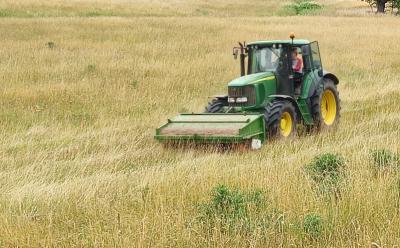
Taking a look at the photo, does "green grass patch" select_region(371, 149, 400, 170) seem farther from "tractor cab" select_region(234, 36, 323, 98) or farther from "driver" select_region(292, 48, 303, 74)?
"driver" select_region(292, 48, 303, 74)

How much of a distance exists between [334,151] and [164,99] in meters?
7.02

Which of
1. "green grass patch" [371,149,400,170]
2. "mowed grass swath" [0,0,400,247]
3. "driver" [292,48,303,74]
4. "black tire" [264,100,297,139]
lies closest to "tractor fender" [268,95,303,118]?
"black tire" [264,100,297,139]

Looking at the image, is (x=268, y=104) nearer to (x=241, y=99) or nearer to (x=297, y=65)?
(x=241, y=99)

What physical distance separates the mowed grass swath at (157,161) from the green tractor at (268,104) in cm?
29

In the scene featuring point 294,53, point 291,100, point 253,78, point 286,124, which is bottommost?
point 286,124

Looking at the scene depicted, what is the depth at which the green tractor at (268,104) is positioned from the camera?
9.95 metres

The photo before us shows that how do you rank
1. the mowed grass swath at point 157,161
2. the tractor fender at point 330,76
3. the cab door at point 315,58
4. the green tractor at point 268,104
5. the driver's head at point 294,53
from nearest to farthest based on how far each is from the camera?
the mowed grass swath at point 157,161, the green tractor at point 268,104, the driver's head at point 294,53, the cab door at point 315,58, the tractor fender at point 330,76

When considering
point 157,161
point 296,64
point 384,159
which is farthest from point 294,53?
point 384,159

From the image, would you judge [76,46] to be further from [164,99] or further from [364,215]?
[364,215]

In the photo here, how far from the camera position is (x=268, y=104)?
34.8 ft

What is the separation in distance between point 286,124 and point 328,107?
6.11 feet

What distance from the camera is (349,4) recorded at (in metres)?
69.3

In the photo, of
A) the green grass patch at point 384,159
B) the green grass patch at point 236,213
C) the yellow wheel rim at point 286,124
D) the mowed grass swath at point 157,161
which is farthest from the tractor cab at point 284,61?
the green grass patch at point 236,213

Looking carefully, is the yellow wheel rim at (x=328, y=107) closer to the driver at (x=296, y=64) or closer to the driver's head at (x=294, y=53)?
the driver at (x=296, y=64)
